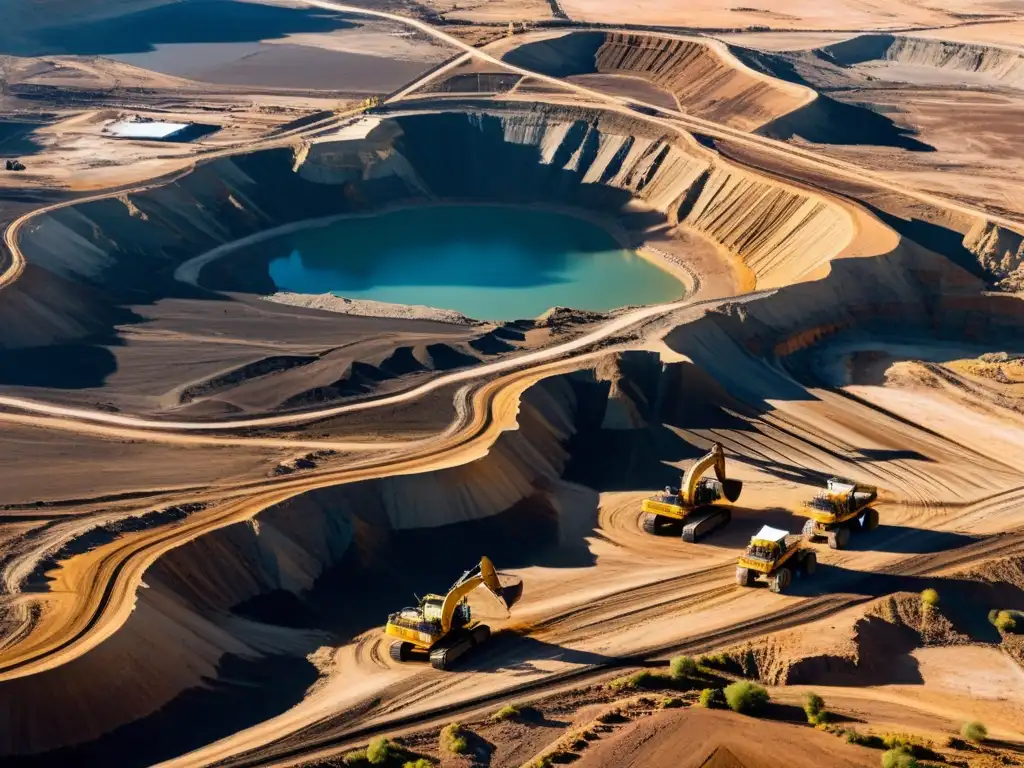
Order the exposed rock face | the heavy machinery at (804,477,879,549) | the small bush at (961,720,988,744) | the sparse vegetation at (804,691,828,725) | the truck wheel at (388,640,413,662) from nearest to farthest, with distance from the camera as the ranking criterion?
the small bush at (961,720,988,744), the sparse vegetation at (804,691,828,725), the truck wheel at (388,640,413,662), the heavy machinery at (804,477,879,549), the exposed rock face

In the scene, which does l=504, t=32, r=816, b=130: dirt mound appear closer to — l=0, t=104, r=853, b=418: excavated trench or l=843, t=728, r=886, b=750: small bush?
l=0, t=104, r=853, b=418: excavated trench

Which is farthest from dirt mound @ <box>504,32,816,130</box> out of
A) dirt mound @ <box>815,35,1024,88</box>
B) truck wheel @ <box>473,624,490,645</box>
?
truck wheel @ <box>473,624,490,645</box>

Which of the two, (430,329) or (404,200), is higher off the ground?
(404,200)

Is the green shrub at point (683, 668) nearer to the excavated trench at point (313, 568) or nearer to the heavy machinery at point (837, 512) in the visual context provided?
the excavated trench at point (313, 568)

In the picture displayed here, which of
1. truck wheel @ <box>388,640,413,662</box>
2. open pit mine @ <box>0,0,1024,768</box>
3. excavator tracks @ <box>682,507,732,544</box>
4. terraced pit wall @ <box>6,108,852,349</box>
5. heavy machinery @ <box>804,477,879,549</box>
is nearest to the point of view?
open pit mine @ <box>0,0,1024,768</box>

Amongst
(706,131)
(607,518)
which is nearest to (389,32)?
(706,131)

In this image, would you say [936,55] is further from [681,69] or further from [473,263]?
[473,263]

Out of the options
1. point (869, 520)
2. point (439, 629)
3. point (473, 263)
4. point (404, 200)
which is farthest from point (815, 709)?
point (404, 200)
